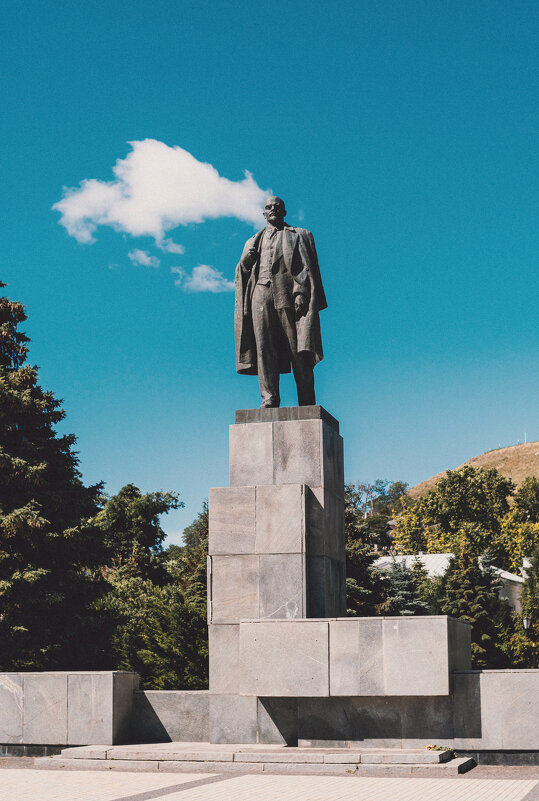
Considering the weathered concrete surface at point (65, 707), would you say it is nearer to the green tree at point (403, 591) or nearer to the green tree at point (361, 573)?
the green tree at point (361, 573)

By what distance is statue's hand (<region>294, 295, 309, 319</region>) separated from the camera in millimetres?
13827

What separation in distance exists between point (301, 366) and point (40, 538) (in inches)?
471

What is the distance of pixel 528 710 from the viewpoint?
1082cm

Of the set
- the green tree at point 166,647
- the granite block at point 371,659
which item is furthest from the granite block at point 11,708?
the green tree at point 166,647

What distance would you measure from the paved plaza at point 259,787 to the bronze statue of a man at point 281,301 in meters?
5.46

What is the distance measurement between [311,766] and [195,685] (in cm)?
1716

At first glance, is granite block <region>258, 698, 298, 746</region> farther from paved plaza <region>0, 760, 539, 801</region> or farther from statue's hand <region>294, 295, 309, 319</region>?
statue's hand <region>294, 295, 309, 319</region>

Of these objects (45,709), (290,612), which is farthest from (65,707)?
(290,612)

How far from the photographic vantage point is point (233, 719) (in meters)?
12.3

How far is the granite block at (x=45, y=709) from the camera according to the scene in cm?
1242

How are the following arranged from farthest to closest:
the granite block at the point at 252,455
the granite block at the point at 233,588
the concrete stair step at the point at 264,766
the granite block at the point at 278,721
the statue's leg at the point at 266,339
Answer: the statue's leg at the point at 266,339 < the granite block at the point at 252,455 < the granite block at the point at 233,588 < the granite block at the point at 278,721 < the concrete stair step at the point at 264,766

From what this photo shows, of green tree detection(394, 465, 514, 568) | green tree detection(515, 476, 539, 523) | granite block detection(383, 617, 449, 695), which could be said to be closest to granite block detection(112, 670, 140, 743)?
granite block detection(383, 617, 449, 695)

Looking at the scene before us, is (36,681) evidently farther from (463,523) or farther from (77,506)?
(463,523)

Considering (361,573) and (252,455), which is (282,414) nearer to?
(252,455)
